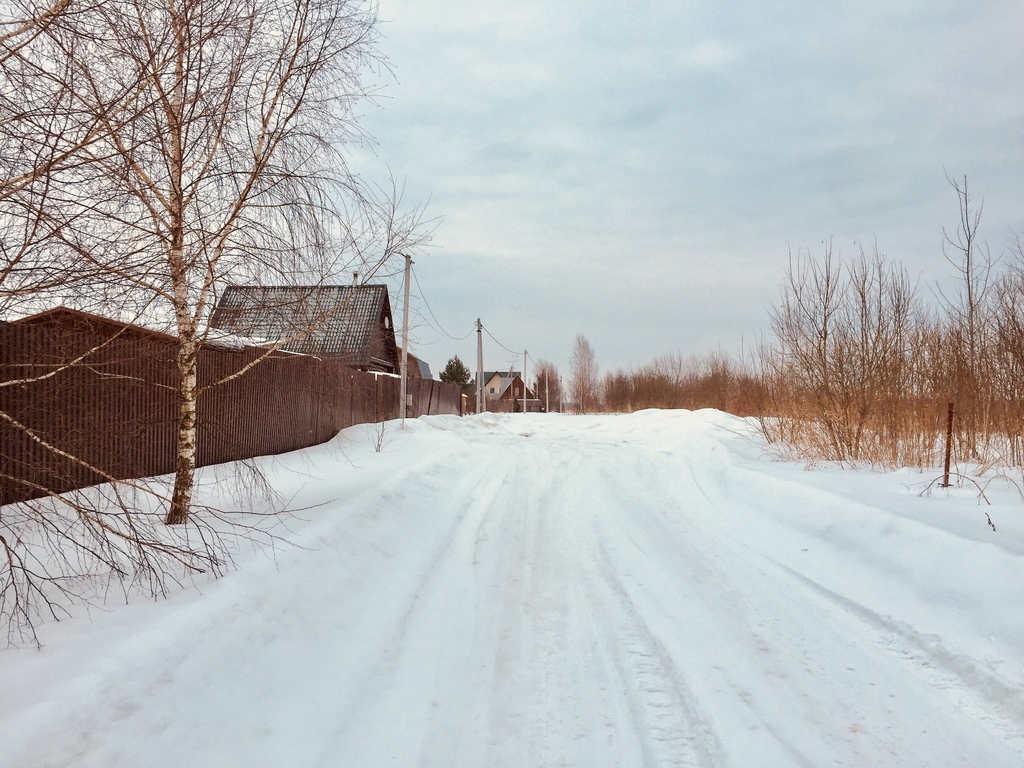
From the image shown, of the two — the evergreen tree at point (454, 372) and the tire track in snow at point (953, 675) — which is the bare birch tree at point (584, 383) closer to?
the evergreen tree at point (454, 372)

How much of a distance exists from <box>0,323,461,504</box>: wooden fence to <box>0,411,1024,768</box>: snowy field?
1063 mm

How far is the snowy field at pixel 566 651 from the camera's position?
2.79 m

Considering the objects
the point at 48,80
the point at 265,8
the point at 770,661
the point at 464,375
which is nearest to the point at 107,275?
the point at 48,80

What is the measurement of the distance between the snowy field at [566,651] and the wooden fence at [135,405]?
106 cm

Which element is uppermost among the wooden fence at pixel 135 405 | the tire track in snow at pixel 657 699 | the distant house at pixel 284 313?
the distant house at pixel 284 313

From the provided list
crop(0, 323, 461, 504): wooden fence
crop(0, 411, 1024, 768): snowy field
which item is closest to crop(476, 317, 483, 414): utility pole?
crop(0, 323, 461, 504): wooden fence

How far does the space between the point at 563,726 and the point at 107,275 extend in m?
3.49

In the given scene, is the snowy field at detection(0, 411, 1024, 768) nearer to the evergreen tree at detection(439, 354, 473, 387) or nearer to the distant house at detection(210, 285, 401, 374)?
the distant house at detection(210, 285, 401, 374)

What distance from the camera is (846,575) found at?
A: 5.34 m

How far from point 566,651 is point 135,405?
290 inches

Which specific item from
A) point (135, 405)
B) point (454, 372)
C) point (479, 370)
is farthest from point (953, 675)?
point (454, 372)

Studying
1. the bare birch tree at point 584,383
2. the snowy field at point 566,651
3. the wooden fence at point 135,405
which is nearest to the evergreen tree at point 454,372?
the bare birch tree at point 584,383

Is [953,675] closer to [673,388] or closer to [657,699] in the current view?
[657,699]

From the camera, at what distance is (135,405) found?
27.8 feet
